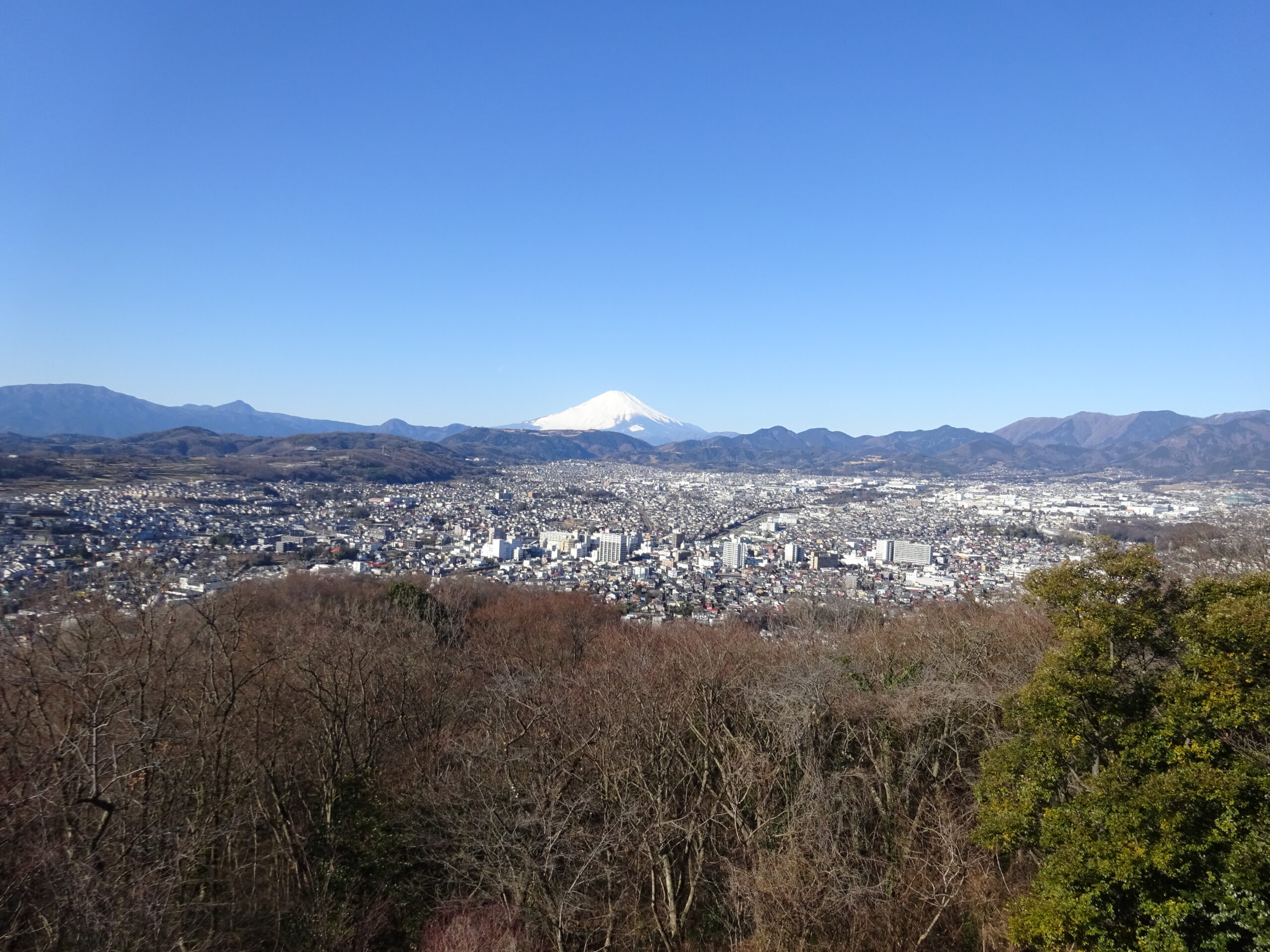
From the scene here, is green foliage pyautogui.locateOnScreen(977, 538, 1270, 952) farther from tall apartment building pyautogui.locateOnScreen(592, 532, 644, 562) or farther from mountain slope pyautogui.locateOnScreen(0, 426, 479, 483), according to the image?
mountain slope pyautogui.locateOnScreen(0, 426, 479, 483)

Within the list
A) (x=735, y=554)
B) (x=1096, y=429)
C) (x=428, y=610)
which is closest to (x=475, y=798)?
(x=428, y=610)

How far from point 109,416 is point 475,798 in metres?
107

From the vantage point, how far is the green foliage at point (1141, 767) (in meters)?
3.15

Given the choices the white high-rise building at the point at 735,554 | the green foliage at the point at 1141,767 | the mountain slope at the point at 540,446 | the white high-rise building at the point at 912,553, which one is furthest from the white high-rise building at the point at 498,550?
the mountain slope at the point at 540,446

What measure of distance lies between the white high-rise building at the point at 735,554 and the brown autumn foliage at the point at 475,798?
1229 centimetres

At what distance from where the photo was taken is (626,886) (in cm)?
504

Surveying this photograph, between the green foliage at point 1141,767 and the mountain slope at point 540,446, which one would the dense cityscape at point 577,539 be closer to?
the green foliage at point 1141,767

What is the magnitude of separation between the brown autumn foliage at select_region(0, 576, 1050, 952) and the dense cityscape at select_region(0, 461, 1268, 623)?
1.50 m

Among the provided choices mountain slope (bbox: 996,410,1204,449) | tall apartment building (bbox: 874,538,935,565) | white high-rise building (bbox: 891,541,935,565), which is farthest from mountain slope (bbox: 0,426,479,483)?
mountain slope (bbox: 996,410,1204,449)

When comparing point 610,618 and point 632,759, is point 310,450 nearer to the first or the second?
point 610,618

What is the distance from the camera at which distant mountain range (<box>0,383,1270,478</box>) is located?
63812mm

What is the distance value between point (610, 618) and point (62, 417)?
9790cm

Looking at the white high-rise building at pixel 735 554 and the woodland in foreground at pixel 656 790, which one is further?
the white high-rise building at pixel 735 554

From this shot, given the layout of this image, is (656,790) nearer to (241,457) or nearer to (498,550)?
(498,550)
